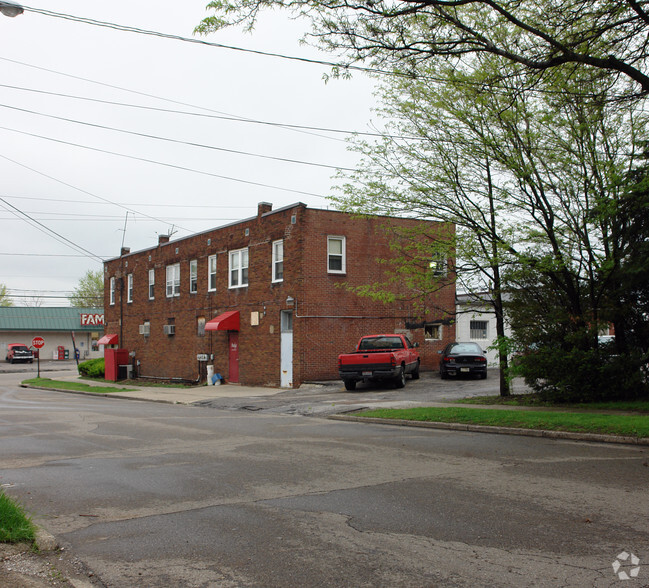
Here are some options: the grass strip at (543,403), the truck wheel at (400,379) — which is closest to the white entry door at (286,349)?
the truck wheel at (400,379)

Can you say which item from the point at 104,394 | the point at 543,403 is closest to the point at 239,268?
the point at 104,394

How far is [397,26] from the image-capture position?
9961mm

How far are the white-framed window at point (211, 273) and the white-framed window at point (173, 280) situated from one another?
3639 millimetres

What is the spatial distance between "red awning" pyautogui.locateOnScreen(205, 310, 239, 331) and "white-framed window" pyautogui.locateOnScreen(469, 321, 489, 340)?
13.5 meters

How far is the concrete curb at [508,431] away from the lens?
1051cm

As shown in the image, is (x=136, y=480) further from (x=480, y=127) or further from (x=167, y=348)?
(x=167, y=348)

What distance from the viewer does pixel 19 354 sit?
64.4 meters

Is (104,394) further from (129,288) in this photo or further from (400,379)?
(129,288)

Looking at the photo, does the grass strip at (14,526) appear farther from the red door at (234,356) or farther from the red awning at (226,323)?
the red door at (234,356)

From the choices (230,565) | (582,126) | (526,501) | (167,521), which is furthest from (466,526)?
(582,126)

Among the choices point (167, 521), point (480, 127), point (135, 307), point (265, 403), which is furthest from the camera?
point (135, 307)

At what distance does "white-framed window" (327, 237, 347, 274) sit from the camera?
26141 millimetres

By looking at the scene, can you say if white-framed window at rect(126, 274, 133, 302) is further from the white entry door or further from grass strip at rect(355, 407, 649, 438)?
grass strip at rect(355, 407, 649, 438)

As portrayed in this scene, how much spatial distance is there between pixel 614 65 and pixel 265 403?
1388 centimetres
